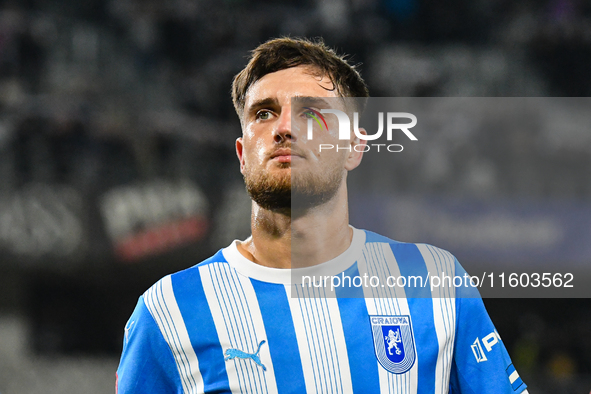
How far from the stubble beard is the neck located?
0.03m

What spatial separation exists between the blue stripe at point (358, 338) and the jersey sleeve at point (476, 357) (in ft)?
1.04

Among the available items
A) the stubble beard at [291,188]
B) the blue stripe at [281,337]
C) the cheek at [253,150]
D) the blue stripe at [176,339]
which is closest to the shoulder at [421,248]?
the stubble beard at [291,188]

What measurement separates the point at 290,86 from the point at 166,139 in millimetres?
4129

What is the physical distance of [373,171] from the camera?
9.57 ft

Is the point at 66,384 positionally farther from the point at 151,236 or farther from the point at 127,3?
the point at 127,3

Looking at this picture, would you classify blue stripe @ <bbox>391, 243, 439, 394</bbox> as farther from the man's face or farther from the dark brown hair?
the dark brown hair

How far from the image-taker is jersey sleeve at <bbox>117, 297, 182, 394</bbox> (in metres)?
1.86

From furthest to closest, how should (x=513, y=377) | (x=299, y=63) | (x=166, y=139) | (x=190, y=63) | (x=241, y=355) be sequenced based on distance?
1. (x=190, y=63)
2. (x=166, y=139)
3. (x=299, y=63)
4. (x=513, y=377)
5. (x=241, y=355)

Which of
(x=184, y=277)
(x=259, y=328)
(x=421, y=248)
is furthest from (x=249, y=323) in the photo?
(x=421, y=248)

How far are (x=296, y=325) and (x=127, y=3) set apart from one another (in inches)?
233

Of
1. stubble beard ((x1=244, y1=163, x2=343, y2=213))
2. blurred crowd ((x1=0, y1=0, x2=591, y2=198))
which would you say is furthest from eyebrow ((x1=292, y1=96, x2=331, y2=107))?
blurred crowd ((x1=0, y1=0, x2=591, y2=198))

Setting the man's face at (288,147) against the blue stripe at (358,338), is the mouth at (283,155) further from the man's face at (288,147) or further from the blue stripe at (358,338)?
the blue stripe at (358,338)

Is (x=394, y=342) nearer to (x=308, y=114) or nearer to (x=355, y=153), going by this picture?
(x=355, y=153)

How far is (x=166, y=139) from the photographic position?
230 inches
